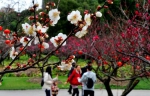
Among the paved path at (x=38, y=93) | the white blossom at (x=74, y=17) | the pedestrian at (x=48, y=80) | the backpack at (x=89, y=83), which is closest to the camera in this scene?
the white blossom at (x=74, y=17)

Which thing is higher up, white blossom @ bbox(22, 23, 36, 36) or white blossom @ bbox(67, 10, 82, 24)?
white blossom @ bbox(67, 10, 82, 24)

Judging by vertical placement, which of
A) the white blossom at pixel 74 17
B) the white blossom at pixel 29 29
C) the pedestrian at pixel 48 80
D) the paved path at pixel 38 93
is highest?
the white blossom at pixel 74 17

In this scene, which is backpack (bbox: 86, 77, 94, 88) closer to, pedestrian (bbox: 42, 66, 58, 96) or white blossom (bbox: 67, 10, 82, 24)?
pedestrian (bbox: 42, 66, 58, 96)

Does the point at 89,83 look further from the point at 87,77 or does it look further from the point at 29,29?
the point at 29,29

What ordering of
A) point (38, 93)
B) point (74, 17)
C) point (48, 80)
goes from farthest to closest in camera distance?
point (38, 93)
point (48, 80)
point (74, 17)

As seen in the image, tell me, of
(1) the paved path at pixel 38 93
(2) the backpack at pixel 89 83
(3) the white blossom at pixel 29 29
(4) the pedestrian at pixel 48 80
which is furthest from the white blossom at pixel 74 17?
(1) the paved path at pixel 38 93

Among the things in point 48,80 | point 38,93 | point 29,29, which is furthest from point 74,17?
point 38,93

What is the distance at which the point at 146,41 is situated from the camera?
22.1 ft

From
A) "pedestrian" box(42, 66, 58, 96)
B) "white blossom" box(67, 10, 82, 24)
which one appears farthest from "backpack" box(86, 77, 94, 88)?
"white blossom" box(67, 10, 82, 24)

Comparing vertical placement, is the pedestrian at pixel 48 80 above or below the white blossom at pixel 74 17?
below

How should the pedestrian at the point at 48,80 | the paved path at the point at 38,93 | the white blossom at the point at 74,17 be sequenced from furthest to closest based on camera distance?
the paved path at the point at 38,93
the pedestrian at the point at 48,80
the white blossom at the point at 74,17

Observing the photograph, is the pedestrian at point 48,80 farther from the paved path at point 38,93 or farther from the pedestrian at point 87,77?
the paved path at point 38,93

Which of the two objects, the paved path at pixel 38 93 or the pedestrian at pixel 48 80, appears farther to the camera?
the paved path at pixel 38 93

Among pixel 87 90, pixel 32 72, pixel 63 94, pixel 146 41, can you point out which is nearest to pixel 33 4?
pixel 146 41
